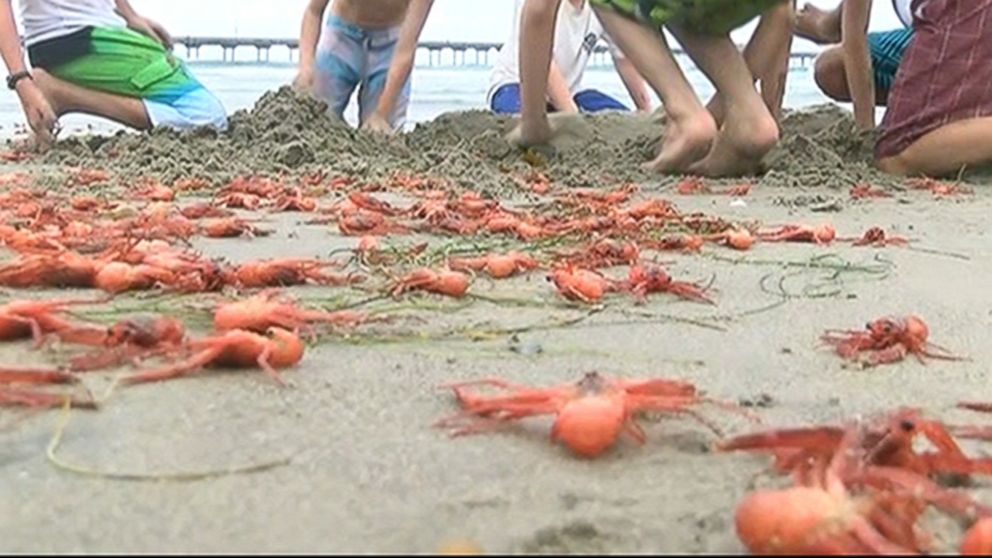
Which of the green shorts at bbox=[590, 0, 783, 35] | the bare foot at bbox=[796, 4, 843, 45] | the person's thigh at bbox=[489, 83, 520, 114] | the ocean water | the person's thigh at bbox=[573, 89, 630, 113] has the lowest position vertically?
the ocean water

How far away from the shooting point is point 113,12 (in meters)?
6.82

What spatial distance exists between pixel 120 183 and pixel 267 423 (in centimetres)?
351

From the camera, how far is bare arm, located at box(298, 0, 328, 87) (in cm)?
715

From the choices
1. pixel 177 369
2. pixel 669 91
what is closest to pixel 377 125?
pixel 669 91

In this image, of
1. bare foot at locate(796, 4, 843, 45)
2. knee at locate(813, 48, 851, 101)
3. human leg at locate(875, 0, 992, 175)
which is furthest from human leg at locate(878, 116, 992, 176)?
bare foot at locate(796, 4, 843, 45)

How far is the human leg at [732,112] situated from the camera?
16.4ft

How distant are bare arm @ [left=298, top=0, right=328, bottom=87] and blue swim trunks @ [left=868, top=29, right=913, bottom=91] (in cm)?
302

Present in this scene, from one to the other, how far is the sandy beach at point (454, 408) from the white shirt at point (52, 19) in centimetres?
366

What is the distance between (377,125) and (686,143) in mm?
2327

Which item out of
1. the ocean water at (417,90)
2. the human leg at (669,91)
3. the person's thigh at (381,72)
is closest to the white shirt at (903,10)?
the human leg at (669,91)

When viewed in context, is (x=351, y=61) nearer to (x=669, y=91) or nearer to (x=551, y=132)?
(x=551, y=132)

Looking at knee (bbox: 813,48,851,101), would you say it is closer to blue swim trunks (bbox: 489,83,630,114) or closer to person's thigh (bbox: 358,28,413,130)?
blue swim trunks (bbox: 489,83,630,114)

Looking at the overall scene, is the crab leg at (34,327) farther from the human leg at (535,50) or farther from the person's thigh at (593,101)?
the person's thigh at (593,101)

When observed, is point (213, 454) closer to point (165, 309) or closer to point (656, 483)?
point (656, 483)
